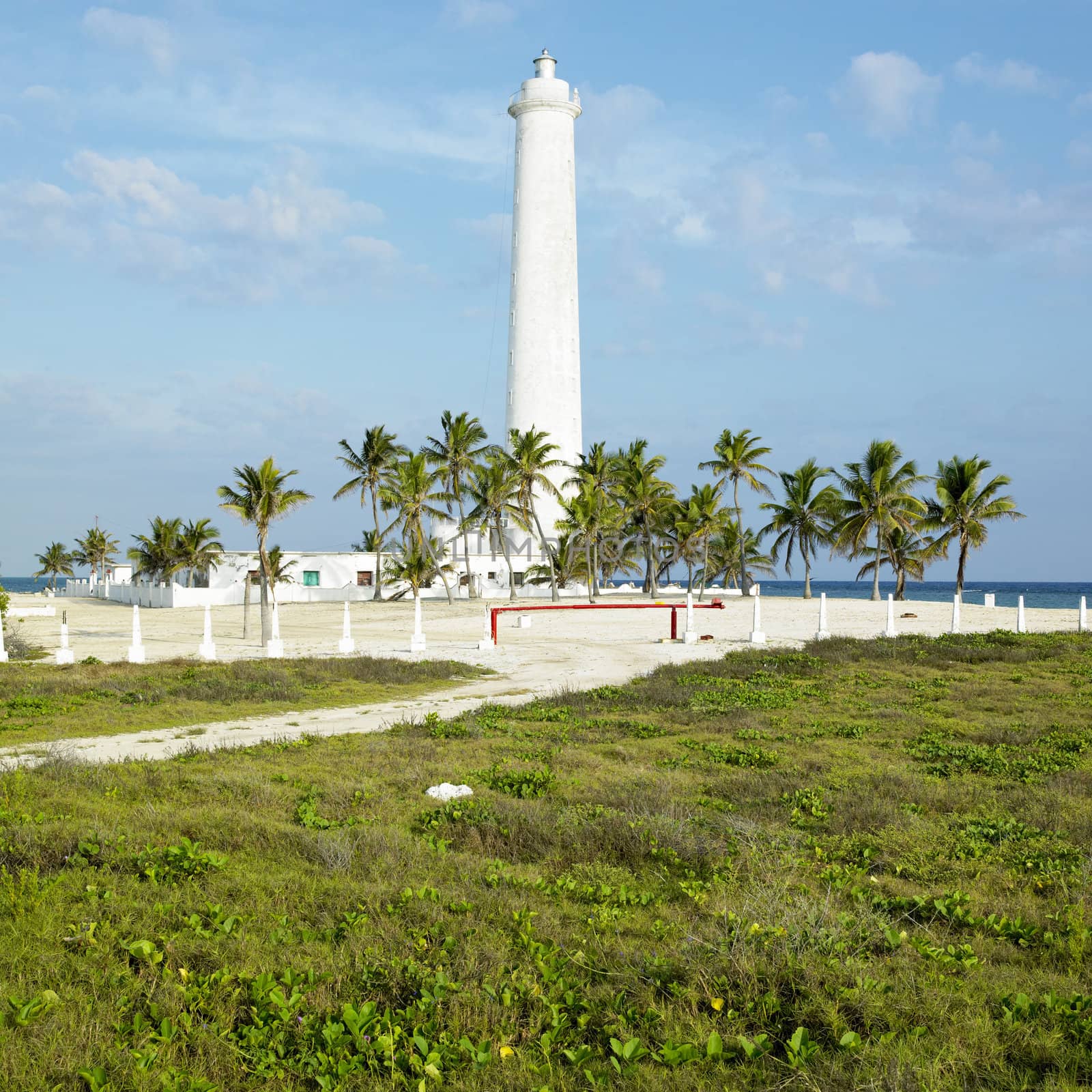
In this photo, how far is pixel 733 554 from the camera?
208 feet

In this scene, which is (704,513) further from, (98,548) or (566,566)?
(98,548)

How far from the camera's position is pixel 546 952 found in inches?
208

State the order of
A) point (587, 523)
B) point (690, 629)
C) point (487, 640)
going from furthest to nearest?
point (587, 523), point (690, 629), point (487, 640)

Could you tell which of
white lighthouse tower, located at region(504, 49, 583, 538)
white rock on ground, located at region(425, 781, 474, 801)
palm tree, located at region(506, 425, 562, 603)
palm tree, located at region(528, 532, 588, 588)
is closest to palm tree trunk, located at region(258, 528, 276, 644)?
white rock on ground, located at region(425, 781, 474, 801)

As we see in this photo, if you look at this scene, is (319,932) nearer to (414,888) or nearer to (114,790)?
(414,888)

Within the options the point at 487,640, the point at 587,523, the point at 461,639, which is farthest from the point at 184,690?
the point at 587,523

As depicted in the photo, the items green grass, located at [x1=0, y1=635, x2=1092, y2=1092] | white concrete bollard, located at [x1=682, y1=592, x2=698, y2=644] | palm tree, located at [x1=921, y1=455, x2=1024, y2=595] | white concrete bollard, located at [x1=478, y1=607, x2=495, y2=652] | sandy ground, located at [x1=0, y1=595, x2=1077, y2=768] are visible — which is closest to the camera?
green grass, located at [x1=0, y1=635, x2=1092, y2=1092]

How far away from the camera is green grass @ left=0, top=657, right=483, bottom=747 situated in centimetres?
1420

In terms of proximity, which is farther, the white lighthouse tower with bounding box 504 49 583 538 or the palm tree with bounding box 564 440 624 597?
the white lighthouse tower with bounding box 504 49 583 538

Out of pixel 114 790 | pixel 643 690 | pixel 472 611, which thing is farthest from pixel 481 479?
pixel 114 790

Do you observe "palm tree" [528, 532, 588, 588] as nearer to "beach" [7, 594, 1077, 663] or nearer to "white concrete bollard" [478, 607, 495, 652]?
"beach" [7, 594, 1077, 663]

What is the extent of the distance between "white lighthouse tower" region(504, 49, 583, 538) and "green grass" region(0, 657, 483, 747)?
144ft

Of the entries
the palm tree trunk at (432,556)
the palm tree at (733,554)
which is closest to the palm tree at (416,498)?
the palm tree trunk at (432,556)

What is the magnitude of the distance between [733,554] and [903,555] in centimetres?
1124
